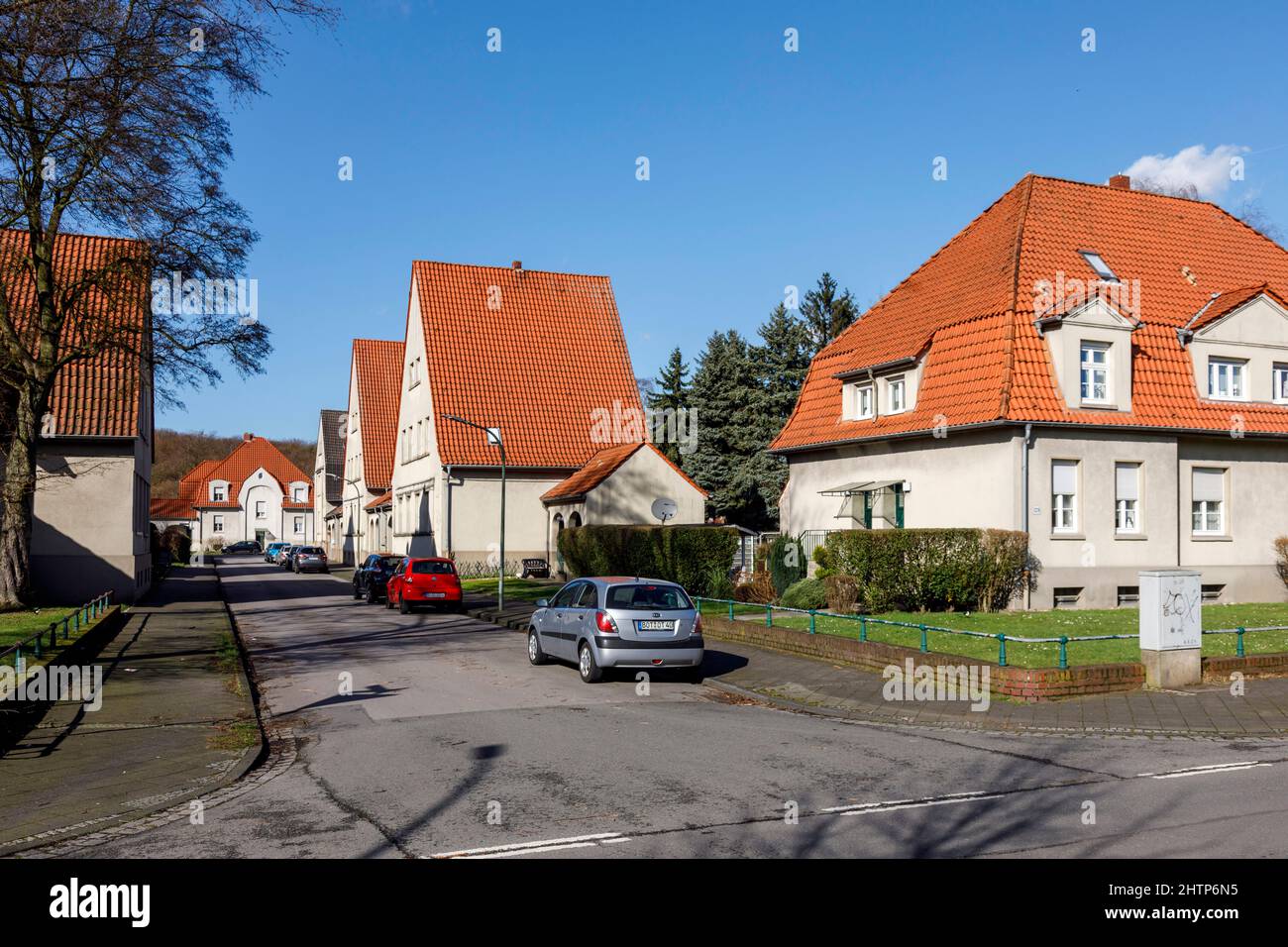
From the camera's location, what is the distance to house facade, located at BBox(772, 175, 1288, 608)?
24.4 metres

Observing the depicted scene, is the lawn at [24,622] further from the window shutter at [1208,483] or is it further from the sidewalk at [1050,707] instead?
the window shutter at [1208,483]

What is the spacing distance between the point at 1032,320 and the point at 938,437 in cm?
336

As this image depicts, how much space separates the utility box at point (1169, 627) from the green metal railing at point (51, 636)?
47.1 ft

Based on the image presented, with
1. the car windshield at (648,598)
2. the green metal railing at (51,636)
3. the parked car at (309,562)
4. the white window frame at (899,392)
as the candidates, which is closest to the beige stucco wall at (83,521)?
the green metal railing at (51,636)

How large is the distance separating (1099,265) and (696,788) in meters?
22.7

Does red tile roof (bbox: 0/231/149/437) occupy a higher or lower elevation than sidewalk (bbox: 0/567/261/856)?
higher

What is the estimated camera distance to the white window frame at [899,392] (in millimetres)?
27844

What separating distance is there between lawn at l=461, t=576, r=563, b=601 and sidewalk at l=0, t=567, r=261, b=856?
1540 centimetres

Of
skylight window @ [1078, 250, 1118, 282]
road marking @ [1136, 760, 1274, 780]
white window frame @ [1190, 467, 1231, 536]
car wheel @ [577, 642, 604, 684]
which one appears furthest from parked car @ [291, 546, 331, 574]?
road marking @ [1136, 760, 1274, 780]

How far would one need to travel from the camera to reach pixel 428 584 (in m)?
30.5

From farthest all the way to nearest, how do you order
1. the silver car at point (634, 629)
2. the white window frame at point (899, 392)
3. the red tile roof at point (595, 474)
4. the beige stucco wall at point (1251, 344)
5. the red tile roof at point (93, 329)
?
1. the red tile roof at point (595, 474)
2. the white window frame at point (899, 392)
3. the beige stucco wall at point (1251, 344)
4. the red tile roof at point (93, 329)
5. the silver car at point (634, 629)

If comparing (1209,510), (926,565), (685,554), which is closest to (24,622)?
(685,554)

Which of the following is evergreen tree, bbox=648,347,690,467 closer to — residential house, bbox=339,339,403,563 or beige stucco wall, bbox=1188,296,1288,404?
residential house, bbox=339,339,403,563
